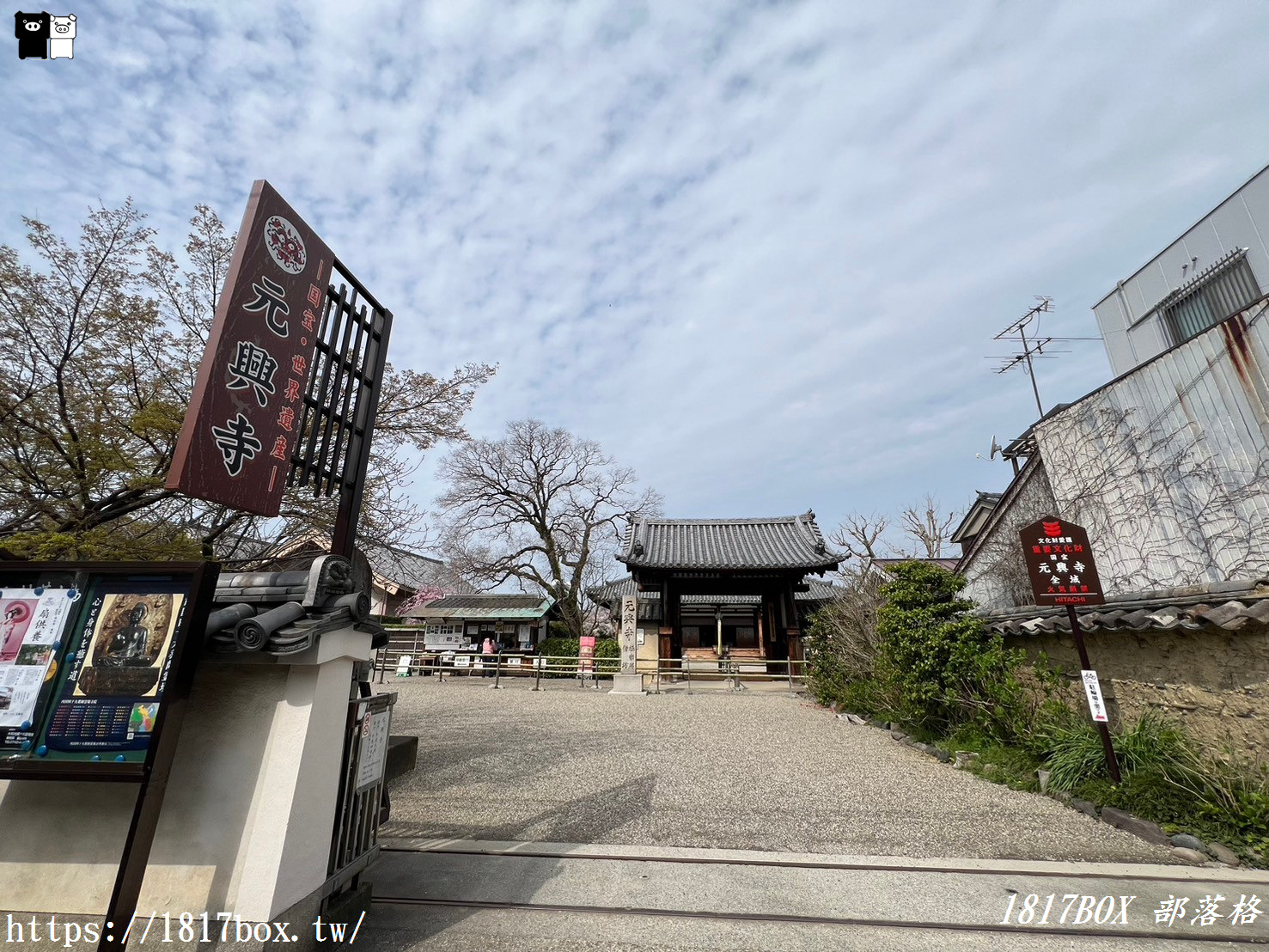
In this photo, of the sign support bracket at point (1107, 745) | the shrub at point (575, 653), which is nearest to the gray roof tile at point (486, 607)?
the shrub at point (575, 653)

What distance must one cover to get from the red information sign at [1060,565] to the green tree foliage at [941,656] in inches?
76.2

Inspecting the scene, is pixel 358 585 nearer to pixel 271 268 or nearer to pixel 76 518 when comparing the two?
pixel 271 268

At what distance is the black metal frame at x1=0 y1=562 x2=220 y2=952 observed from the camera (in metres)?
2.25

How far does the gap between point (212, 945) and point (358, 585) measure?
5.86 ft

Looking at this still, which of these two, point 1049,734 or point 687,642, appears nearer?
point 1049,734

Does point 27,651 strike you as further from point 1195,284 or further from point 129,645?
point 1195,284

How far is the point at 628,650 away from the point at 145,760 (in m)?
13.6

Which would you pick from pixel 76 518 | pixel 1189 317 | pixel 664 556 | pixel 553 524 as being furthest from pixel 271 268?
pixel 553 524

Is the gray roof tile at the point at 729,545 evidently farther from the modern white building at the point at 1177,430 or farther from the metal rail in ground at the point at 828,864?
the metal rail in ground at the point at 828,864

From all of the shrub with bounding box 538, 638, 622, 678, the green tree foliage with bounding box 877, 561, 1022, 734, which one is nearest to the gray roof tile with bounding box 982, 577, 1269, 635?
the green tree foliage with bounding box 877, 561, 1022, 734

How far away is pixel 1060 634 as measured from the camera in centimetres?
649

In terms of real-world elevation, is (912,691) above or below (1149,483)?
below

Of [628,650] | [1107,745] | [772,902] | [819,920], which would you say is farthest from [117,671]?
[628,650]

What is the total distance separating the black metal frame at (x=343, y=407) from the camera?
12.0ft
